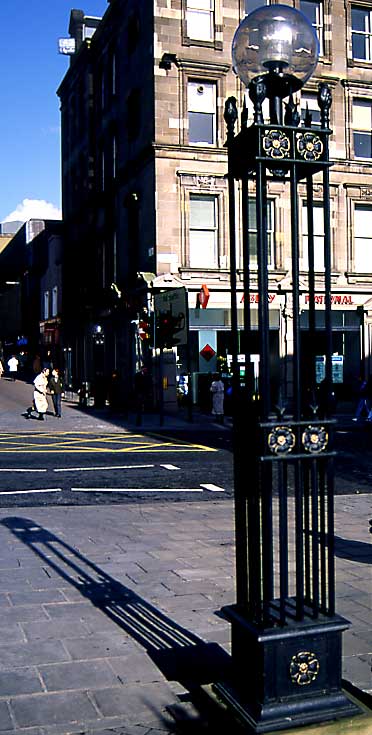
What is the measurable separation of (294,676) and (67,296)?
40.6 metres

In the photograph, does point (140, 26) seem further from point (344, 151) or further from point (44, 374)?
point (44, 374)

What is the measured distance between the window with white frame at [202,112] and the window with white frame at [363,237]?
6.34m

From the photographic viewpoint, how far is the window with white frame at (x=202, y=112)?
2883cm

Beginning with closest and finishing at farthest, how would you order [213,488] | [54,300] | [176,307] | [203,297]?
[213,488], [176,307], [203,297], [54,300]

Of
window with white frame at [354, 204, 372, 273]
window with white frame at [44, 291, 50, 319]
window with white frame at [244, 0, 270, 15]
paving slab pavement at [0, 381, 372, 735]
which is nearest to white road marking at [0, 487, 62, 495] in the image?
paving slab pavement at [0, 381, 372, 735]

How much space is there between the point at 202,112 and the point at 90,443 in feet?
48.2

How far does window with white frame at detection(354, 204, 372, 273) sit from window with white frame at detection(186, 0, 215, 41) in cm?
850

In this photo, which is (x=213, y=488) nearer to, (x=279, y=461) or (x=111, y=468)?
(x=111, y=468)

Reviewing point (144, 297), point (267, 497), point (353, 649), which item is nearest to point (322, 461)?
point (267, 497)

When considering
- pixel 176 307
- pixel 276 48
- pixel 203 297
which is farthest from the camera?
pixel 203 297

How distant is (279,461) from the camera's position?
12.4ft

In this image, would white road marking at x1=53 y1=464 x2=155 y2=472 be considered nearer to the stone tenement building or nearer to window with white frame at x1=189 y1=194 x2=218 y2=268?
the stone tenement building

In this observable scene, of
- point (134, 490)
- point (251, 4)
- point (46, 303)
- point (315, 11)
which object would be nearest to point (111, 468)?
point (134, 490)

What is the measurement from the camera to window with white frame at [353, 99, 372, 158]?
30578 mm
